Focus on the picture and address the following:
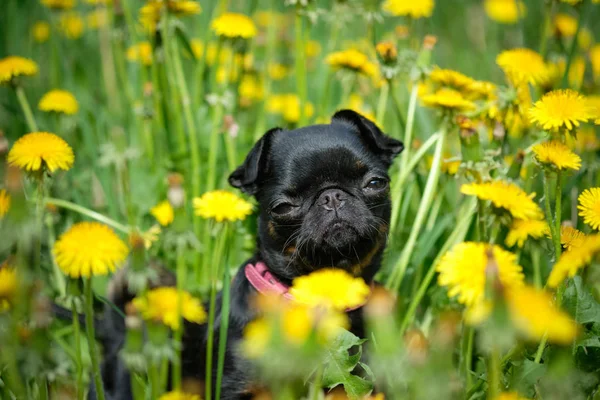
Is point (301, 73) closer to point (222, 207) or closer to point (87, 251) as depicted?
point (222, 207)

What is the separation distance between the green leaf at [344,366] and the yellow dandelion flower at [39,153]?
84 centimetres

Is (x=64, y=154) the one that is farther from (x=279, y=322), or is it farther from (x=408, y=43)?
(x=408, y=43)

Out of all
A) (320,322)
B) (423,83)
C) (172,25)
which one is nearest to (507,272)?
(320,322)

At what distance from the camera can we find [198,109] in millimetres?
3570

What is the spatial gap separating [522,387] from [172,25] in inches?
82.7

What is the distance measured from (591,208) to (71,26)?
353cm

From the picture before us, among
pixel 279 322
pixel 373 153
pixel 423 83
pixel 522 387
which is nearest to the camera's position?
pixel 279 322

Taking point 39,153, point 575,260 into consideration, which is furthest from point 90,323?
point 575,260

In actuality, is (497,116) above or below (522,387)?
above

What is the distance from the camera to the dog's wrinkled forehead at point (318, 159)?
2.52 m

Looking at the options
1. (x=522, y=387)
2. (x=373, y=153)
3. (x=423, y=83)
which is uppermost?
(x=423, y=83)

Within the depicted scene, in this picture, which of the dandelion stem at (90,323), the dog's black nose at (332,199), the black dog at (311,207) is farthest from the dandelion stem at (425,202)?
the dandelion stem at (90,323)

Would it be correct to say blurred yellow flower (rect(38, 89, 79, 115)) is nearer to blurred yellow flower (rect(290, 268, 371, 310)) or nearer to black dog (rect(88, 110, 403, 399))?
black dog (rect(88, 110, 403, 399))

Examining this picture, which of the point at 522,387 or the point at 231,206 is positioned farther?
the point at 231,206
